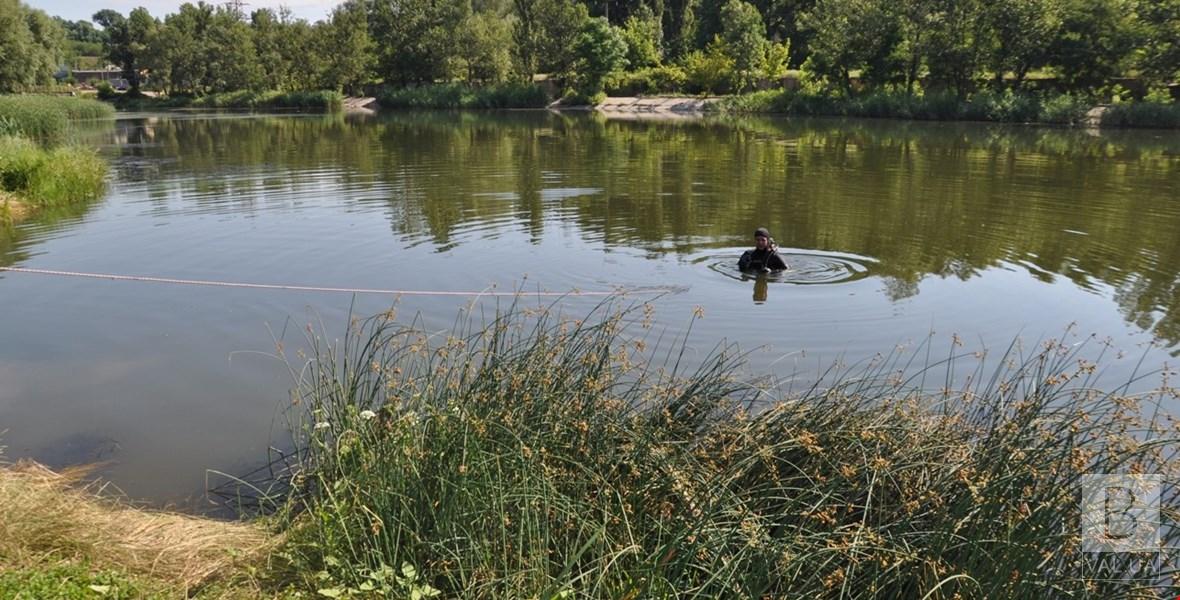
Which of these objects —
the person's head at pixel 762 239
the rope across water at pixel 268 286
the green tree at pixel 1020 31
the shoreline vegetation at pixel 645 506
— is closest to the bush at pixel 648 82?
the green tree at pixel 1020 31

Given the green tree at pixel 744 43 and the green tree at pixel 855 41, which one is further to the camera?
the green tree at pixel 744 43

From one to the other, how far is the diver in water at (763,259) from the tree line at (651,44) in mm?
39887

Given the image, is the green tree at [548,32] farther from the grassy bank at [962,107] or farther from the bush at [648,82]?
the grassy bank at [962,107]

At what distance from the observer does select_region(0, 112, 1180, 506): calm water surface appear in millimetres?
7797

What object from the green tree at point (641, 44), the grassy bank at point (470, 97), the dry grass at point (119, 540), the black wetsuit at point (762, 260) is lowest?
the dry grass at point (119, 540)

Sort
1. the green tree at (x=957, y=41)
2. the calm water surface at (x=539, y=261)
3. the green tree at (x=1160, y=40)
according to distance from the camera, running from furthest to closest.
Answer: the green tree at (x=957, y=41), the green tree at (x=1160, y=40), the calm water surface at (x=539, y=261)

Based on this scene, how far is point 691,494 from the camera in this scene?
13.2 ft

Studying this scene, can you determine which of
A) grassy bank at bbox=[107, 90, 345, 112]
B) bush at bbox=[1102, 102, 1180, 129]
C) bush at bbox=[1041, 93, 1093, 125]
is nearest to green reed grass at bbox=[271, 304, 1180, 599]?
bush at bbox=[1102, 102, 1180, 129]

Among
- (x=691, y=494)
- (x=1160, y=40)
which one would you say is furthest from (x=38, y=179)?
(x=1160, y=40)

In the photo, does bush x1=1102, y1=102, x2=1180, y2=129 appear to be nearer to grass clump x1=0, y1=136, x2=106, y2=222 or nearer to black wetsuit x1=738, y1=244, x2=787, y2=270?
black wetsuit x1=738, y1=244, x2=787, y2=270

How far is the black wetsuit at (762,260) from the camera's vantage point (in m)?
11.5

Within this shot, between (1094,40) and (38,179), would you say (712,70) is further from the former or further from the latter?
(38,179)

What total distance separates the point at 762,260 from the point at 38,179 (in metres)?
16.4

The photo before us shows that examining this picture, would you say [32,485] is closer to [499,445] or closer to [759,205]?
[499,445]
